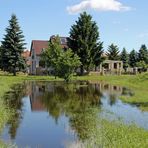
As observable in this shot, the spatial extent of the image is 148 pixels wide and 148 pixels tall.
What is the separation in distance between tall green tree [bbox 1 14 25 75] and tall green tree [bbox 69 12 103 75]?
9.49m

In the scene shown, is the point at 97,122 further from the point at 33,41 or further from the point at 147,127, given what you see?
the point at 33,41

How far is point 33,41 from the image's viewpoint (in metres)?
86.2

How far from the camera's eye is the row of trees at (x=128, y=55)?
316ft

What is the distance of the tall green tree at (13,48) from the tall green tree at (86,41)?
9486 millimetres

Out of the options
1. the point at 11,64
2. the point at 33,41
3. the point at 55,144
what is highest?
the point at 33,41

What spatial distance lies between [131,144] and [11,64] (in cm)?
5357

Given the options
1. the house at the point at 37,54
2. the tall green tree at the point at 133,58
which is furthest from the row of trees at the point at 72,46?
the tall green tree at the point at 133,58

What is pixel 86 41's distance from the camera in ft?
223

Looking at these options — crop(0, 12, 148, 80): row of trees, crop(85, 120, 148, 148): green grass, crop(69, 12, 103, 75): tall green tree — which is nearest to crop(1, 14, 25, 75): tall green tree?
crop(0, 12, 148, 80): row of trees

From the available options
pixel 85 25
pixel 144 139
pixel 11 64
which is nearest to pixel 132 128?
pixel 144 139

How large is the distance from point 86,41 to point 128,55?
3719 centimetres

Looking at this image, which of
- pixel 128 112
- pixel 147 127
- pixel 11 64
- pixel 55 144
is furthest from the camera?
pixel 11 64

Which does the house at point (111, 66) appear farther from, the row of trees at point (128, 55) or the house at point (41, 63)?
the row of trees at point (128, 55)

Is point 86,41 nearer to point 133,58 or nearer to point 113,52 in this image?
point 113,52
